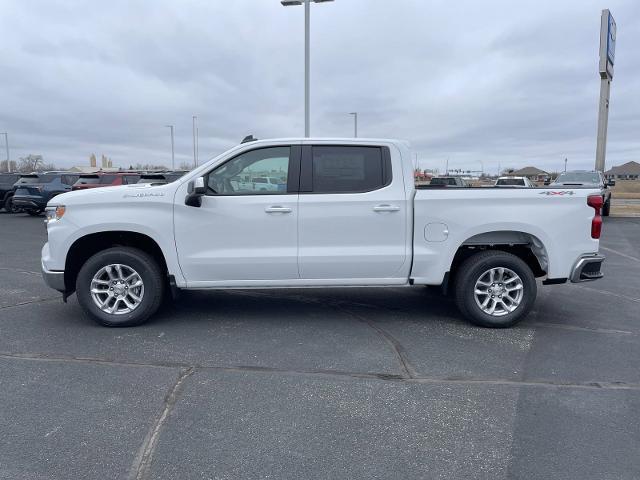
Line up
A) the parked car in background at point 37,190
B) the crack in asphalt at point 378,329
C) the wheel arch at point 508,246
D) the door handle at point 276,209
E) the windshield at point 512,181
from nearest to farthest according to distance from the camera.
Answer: the crack in asphalt at point 378,329, the door handle at point 276,209, the wheel arch at point 508,246, the parked car in background at point 37,190, the windshield at point 512,181

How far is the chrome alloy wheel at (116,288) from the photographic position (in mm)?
5535

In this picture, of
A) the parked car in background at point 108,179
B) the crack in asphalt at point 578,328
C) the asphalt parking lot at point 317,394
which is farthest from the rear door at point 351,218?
the parked car in background at point 108,179

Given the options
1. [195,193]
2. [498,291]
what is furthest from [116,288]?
[498,291]

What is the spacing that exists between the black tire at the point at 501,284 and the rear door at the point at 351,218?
0.68m

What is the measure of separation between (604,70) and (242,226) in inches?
1138

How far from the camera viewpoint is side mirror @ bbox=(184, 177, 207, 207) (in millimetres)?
5238

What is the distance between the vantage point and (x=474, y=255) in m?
5.74

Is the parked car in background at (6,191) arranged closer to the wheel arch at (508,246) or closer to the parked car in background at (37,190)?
the parked car in background at (37,190)

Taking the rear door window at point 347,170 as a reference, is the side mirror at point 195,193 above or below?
below

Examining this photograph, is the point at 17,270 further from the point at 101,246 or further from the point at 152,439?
the point at 152,439

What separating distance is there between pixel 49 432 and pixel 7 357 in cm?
167

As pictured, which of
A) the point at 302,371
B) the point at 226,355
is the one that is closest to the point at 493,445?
the point at 302,371

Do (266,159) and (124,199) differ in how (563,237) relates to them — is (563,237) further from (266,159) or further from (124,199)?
(124,199)

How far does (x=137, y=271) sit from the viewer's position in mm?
5523
